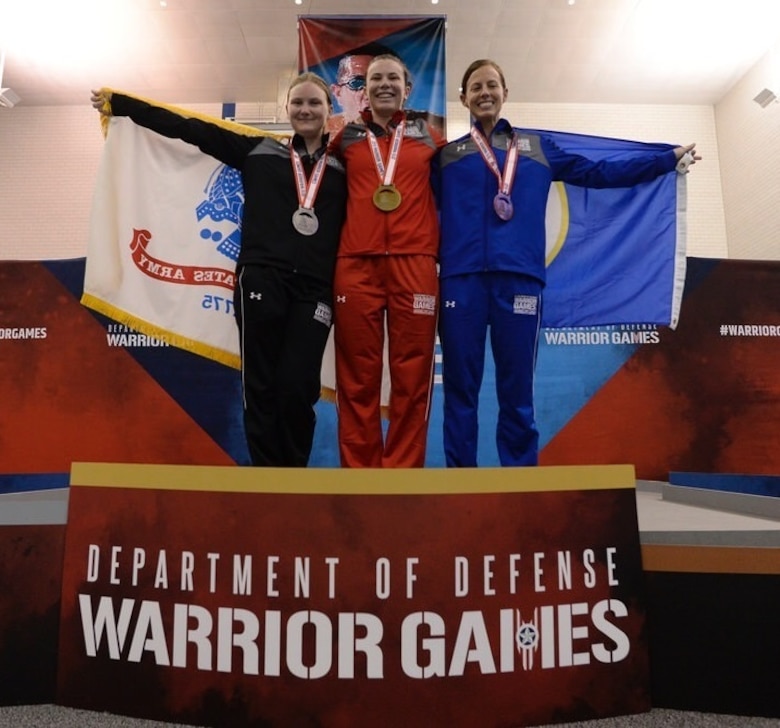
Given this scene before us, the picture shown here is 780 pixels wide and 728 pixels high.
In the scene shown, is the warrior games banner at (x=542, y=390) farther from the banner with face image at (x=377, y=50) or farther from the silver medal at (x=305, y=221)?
the banner with face image at (x=377, y=50)

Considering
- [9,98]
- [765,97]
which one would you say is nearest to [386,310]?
[765,97]

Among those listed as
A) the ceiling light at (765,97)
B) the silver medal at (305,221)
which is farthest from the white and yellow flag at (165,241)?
the ceiling light at (765,97)

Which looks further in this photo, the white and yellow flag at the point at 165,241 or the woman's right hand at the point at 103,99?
the white and yellow flag at the point at 165,241

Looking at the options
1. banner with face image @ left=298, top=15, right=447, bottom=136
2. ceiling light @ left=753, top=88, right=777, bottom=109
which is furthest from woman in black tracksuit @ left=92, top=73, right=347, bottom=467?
ceiling light @ left=753, top=88, right=777, bottom=109

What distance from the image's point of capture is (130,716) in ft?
3.56

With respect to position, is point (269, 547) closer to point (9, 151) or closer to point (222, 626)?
point (222, 626)

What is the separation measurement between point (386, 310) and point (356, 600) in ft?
3.45

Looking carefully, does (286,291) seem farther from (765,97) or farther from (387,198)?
(765,97)

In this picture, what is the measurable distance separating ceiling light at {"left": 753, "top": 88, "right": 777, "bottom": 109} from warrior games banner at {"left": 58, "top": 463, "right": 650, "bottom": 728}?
6.81m

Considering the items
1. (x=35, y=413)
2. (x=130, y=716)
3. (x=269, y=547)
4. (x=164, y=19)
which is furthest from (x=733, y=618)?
(x=164, y=19)

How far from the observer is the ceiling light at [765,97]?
6071 mm

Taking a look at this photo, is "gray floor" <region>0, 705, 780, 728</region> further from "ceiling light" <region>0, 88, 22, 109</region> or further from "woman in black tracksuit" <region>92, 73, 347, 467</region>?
Result: "ceiling light" <region>0, 88, 22, 109</region>

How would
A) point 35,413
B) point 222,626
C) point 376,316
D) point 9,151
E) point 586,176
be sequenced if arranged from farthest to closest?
point 9,151, point 35,413, point 586,176, point 376,316, point 222,626

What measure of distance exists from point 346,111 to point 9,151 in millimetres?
6455
